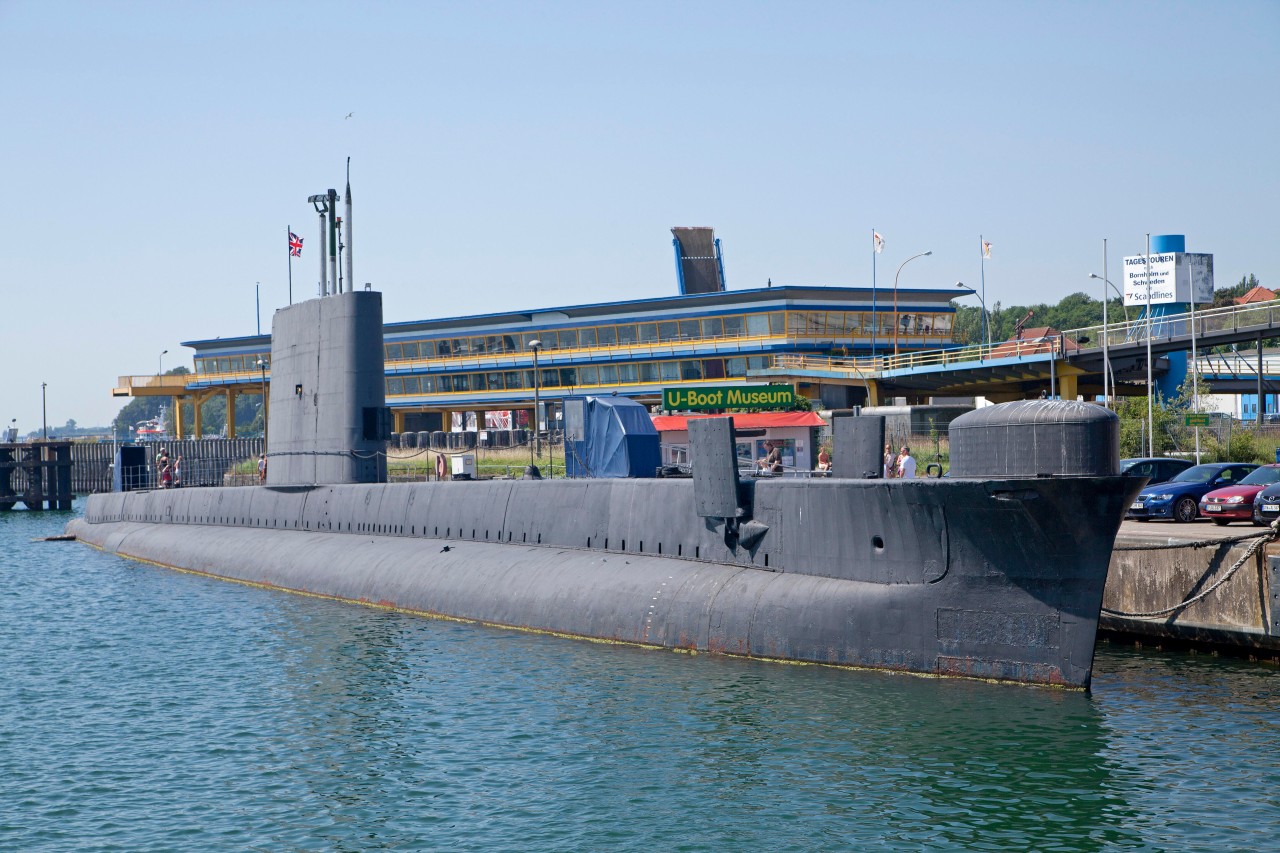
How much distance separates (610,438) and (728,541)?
23.4 feet

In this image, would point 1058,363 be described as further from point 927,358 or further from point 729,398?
point 729,398

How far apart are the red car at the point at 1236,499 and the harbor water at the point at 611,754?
6829 millimetres

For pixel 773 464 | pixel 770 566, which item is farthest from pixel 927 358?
pixel 770 566

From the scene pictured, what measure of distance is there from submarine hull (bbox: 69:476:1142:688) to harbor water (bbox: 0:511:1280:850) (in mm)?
482

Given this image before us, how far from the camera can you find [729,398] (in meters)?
44.1

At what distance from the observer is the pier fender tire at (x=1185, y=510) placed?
26.7 metres

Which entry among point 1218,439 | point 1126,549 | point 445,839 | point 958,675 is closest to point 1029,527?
point 958,675

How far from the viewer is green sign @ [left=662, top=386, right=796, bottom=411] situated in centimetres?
4347

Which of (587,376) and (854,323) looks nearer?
(854,323)

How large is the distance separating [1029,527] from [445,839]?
7972mm

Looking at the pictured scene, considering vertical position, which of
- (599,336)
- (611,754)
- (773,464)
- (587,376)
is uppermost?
(599,336)

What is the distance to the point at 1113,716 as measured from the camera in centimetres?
1477

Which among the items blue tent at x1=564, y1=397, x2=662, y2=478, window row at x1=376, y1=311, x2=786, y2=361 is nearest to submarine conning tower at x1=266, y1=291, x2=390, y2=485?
blue tent at x1=564, y1=397, x2=662, y2=478

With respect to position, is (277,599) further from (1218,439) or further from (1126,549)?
(1218,439)
